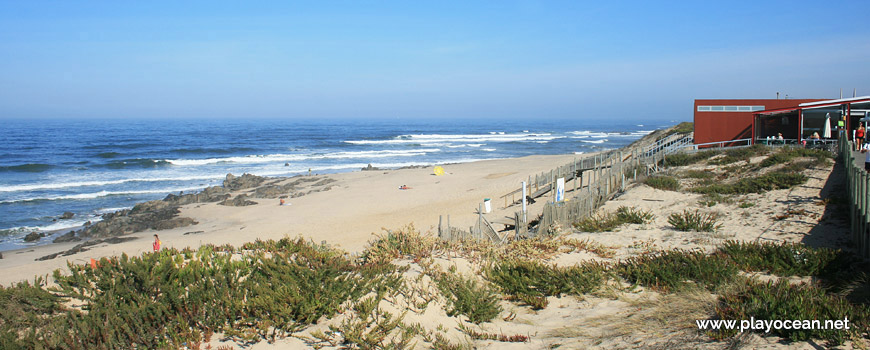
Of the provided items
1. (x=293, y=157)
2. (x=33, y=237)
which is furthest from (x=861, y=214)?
(x=293, y=157)

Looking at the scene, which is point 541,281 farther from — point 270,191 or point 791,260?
point 270,191

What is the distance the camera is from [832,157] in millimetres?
17688

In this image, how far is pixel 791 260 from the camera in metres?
8.06

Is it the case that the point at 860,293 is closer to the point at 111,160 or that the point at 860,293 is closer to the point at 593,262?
the point at 593,262

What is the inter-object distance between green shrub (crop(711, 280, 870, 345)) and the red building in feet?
72.7

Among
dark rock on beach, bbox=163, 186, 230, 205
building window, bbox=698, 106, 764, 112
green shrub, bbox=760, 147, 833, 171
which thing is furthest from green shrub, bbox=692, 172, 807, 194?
dark rock on beach, bbox=163, 186, 230, 205

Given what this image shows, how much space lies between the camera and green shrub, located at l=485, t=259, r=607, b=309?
7648 mm

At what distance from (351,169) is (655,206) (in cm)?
2977

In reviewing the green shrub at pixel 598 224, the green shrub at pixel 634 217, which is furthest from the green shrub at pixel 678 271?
the green shrub at pixel 634 217

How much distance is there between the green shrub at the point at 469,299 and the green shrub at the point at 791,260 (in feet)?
13.8

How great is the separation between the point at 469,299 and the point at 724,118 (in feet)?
79.3

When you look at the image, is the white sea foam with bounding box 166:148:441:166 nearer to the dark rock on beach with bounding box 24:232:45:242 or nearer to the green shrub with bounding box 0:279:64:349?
the dark rock on beach with bounding box 24:232:45:242

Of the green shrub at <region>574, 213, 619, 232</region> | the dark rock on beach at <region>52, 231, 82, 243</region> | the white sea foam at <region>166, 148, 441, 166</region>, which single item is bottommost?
the dark rock on beach at <region>52, 231, 82, 243</region>

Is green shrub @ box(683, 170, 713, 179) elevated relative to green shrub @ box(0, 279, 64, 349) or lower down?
elevated
